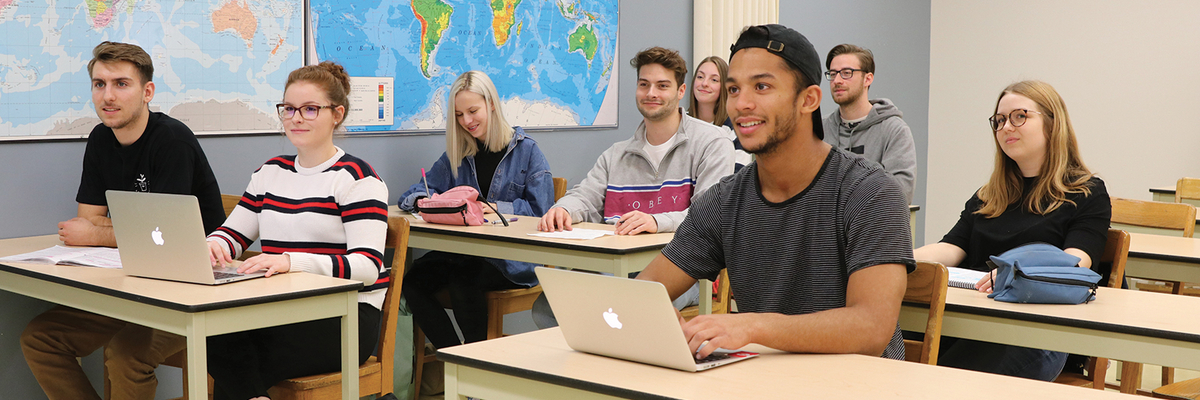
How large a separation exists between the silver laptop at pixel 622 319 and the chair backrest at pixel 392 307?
3.49 feet

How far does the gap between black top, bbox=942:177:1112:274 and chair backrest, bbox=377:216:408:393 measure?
5.05 feet

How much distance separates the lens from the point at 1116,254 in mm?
2443

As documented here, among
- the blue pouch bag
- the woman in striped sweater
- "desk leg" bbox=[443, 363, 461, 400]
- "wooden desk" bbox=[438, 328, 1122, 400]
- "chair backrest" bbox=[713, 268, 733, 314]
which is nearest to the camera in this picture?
"wooden desk" bbox=[438, 328, 1122, 400]

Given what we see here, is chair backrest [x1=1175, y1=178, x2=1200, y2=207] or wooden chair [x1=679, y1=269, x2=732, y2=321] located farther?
chair backrest [x1=1175, y1=178, x2=1200, y2=207]

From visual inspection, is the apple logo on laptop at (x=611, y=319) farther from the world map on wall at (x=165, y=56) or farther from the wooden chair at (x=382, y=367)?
the world map on wall at (x=165, y=56)

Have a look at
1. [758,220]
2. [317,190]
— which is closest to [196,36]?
[317,190]

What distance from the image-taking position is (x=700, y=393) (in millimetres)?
1229

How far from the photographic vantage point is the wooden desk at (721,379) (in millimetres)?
1243

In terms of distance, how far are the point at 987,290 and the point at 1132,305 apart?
0.29m

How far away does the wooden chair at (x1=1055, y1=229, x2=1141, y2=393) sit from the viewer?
7.50 feet

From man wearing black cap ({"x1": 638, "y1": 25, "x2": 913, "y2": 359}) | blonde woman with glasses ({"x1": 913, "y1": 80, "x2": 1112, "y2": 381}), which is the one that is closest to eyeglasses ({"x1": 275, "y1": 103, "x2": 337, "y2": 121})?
man wearing black cap ({"x1": 638, "y1": 25, "x2": 913, "y2": 359})

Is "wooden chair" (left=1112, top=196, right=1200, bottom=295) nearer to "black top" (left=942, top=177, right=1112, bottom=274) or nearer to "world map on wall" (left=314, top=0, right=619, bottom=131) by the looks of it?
"black top" (left=942, top=177, right=1112, bottom=274)

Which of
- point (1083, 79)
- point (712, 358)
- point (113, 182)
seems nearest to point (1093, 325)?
point (712, 358)

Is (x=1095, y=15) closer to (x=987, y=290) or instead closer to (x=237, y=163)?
(x=987, y=290)
